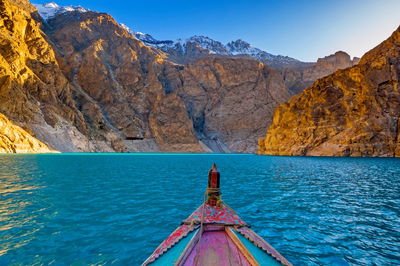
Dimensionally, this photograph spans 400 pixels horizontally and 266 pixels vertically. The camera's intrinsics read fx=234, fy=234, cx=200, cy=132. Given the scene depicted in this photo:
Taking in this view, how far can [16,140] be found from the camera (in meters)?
57.2

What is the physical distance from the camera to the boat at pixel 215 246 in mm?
4035

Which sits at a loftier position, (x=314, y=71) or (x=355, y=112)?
(x=314, y=71)

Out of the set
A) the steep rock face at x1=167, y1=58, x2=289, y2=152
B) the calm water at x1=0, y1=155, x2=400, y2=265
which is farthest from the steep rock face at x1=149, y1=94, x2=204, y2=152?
the calm water at x1=0, y1=155, x2=400, y2=265

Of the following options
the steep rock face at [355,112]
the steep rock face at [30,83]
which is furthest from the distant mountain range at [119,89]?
the steep rock face at [355,112]

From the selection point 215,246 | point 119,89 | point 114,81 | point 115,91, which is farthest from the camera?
point 119,89

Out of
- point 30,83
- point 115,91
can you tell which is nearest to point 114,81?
point 115,91

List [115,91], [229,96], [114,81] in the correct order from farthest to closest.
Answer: [229,96], [114,81], [115,91]

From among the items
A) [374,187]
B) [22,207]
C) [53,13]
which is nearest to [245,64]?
[53,13]

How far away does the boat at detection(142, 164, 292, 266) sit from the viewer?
4035 millimetres

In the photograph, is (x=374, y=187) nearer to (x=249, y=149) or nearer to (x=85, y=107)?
(x=85, y=107)

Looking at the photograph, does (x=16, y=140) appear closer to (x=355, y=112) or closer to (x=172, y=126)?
(x=172, y=126)

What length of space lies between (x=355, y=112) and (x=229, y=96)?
85053mm

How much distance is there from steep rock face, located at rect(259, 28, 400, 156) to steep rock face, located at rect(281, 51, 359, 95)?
7597cm

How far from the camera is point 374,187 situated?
16.1 m
